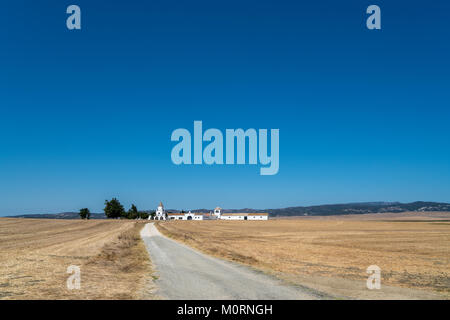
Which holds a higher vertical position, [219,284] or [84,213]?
[219,284]

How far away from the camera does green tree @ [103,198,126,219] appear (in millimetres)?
183625

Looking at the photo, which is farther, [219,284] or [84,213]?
[84,213]

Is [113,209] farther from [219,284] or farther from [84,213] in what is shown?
[219,284]

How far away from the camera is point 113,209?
184 m

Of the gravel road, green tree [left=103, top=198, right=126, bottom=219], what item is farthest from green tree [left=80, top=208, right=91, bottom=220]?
the gravel road

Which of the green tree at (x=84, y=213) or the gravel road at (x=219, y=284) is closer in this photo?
the gravel road at (x=219, y=284)

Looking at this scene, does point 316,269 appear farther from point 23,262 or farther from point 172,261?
point 23,262

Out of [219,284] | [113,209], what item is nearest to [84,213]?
[113,209]

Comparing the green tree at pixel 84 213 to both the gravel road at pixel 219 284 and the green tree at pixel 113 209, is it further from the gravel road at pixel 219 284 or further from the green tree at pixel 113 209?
the gravel road at pixel 219 284

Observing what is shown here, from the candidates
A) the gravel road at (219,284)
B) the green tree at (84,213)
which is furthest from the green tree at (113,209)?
the gravel road at (219,284)

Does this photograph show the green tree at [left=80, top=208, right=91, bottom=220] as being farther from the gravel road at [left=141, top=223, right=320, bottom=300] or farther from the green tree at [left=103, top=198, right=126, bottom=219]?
the gravel road at [left=141, top=223, right=320, bottom=300]

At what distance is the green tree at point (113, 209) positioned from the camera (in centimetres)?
18362

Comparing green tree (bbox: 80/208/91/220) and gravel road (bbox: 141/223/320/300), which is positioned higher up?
gravel road (bbox: 141/223/320/300)
